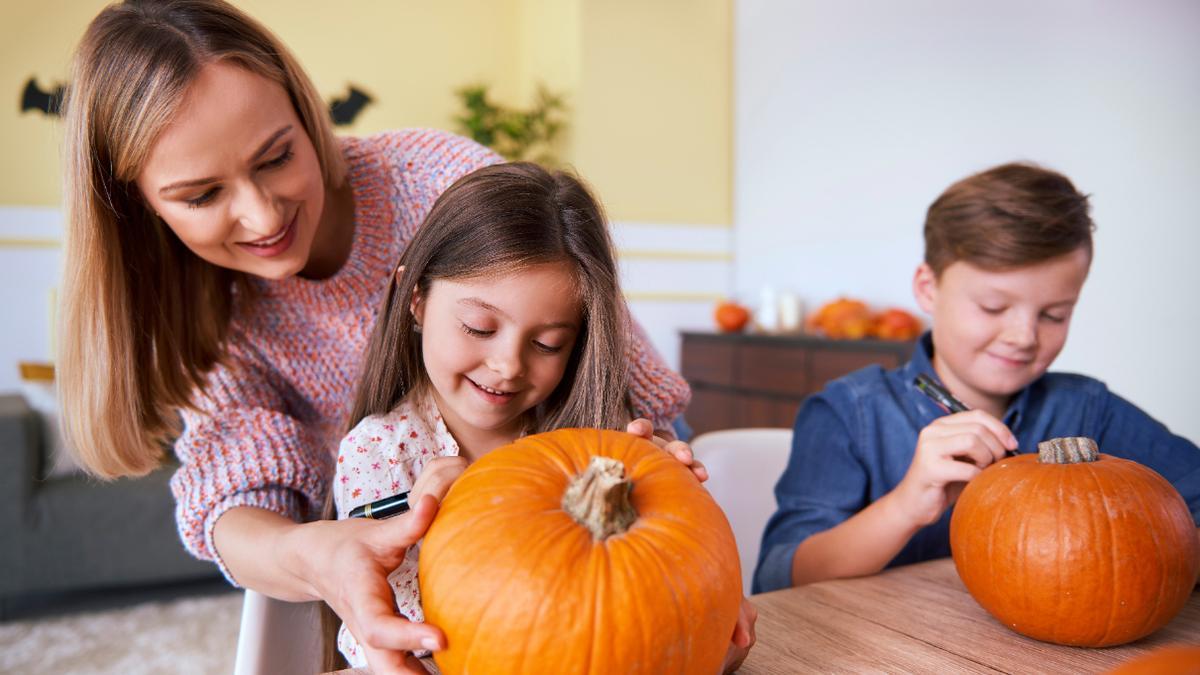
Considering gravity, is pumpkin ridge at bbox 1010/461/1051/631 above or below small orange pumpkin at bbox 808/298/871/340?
above

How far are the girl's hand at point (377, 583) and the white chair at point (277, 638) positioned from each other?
29 centimetres

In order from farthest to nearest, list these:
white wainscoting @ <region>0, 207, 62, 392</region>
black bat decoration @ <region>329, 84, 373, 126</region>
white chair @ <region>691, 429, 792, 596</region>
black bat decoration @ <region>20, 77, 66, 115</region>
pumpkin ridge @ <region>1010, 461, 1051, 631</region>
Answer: black bat decoration @ <region>329, 84, 373, 126</region>, black bat decoration @ <region>20, 77, 66, 115</region>, white wainscoting @ <region>0, 207, 62, 392</region>, white chair @ <region>691, 429, 792, 596</region>, pumpkin ridge @ <region>1010, 461, 1051, 631</region>

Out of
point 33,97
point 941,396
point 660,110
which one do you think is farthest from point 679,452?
point 33,97

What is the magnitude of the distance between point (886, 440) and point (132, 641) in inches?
92.1

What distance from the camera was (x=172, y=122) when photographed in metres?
0.85

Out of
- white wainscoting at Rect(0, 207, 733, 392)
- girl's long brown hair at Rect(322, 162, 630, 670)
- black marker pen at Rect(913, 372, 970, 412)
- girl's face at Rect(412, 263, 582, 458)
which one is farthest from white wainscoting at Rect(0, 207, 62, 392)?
black marker pen at Rect(913, 372, 970, 412)

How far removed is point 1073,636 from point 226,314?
1.00 m

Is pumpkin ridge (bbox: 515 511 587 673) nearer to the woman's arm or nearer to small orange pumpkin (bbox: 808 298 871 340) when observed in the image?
the woman's arm

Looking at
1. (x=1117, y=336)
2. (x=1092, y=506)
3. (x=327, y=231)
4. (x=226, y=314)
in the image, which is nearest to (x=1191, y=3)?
(x=1117, y=336)

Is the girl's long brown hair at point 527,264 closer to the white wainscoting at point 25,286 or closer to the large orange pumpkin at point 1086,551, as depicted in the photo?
the large orange pumpkin at point 1086,551

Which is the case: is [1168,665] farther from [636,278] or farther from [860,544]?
[636,278]

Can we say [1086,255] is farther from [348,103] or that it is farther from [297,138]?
[348,103]

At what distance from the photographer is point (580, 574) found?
49cm

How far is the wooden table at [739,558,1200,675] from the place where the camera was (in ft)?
2.15
